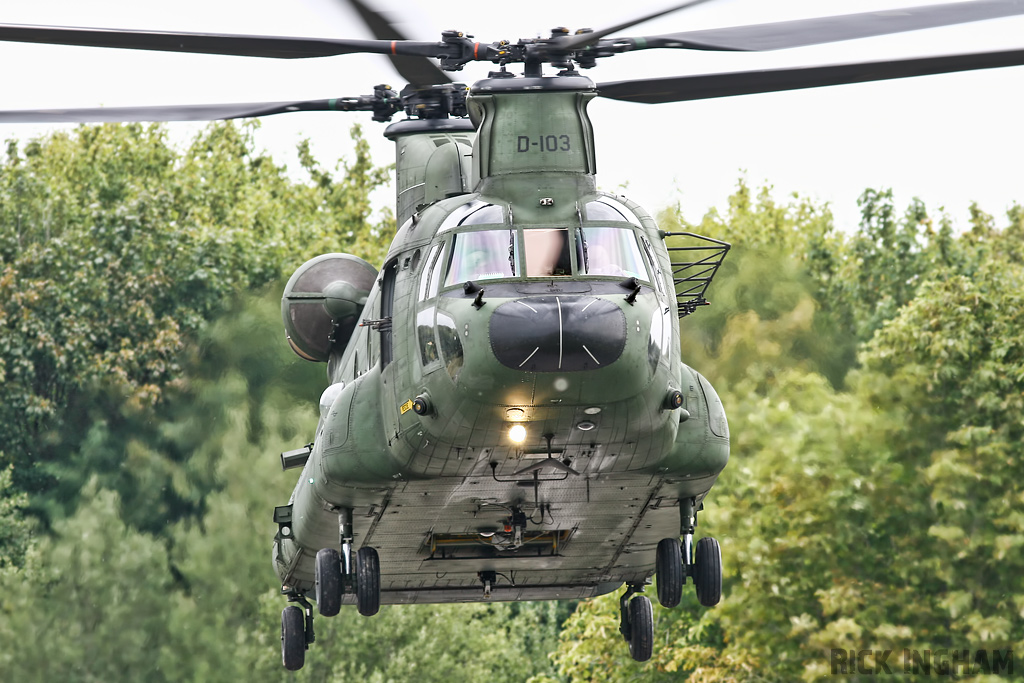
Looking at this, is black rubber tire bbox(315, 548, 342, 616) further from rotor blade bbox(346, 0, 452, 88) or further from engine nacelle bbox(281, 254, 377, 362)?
rotor blade bbox(346, 0, 452, 88)

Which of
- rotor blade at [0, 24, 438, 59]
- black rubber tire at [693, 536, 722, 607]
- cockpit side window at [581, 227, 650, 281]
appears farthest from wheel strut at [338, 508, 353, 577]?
rotor blade at [0, 24, 438, 59]

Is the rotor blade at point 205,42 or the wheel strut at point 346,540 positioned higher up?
the rotor blade at point 205,42

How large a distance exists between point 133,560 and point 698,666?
12509 mm

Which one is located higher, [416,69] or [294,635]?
[416,69]

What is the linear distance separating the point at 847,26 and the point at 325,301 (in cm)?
808

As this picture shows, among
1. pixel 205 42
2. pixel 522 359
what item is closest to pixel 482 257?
pixel 522 359

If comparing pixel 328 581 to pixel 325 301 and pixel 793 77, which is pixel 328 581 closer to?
pixel 325 301

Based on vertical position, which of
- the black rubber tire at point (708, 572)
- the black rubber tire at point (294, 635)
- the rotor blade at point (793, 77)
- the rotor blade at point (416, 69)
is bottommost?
the black rubber tire at point (294, 635)

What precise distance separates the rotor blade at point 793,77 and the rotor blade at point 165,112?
455 centimetres

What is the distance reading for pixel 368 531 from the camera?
17.7 m

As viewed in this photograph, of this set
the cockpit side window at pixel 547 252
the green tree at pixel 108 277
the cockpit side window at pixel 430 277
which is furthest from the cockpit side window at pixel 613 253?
the green tree at pixel 108 277

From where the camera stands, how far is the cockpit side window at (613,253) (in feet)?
50.2

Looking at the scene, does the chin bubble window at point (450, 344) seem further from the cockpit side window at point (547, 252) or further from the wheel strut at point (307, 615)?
the wheel strut at point (307, 615)

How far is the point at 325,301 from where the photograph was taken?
68.6ft
